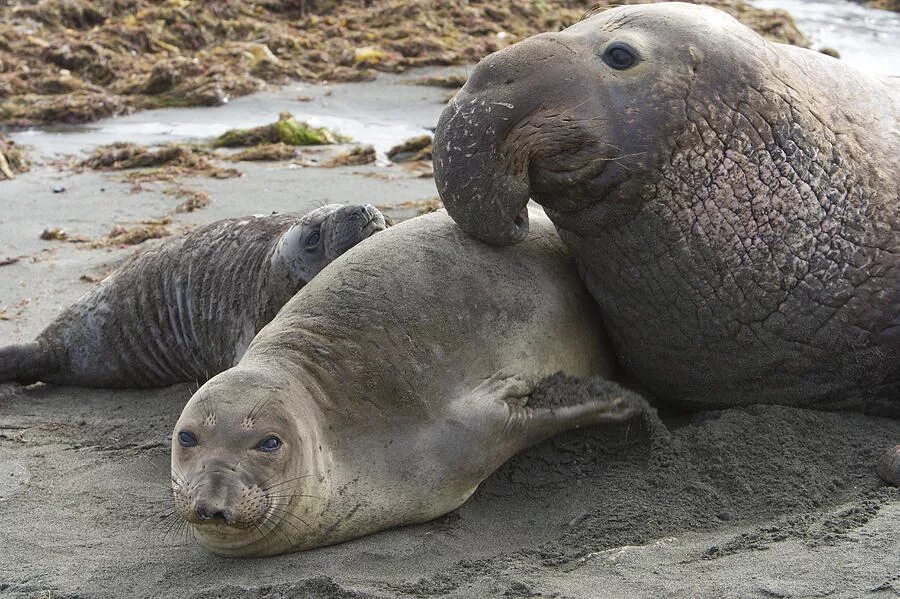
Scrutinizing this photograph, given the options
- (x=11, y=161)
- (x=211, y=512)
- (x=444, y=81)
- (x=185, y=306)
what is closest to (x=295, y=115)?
(x=444, y=81)

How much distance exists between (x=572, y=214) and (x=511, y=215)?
22cm

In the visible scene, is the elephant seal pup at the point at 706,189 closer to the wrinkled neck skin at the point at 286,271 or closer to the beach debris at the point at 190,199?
the wrinkled neck skin at the point at 286,271

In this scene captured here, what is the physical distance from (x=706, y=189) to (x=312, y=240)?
2.12 metres

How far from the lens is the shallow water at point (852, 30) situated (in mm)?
17016

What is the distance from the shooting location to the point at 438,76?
13180 millimetres

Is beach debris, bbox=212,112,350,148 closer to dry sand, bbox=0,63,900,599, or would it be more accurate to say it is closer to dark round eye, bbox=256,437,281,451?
dry sand, bbox=0,63,900,599

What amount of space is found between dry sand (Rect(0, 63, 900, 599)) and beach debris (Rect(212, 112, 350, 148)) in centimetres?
553

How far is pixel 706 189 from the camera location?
163 inches

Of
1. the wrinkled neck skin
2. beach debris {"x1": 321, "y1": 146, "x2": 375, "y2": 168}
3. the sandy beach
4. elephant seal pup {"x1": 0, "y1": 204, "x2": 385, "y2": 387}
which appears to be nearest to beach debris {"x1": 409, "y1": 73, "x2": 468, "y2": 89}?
beach debris {"x1": 321, "y1": 146, "x2": 375, "y2": 168}

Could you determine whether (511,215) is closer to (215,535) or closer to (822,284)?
(822,284)

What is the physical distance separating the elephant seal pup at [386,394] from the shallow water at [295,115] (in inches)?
223

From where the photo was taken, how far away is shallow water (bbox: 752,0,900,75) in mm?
17016

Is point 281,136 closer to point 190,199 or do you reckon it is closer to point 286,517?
point 190,199

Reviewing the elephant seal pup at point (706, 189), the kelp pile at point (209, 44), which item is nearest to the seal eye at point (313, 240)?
the elephant seal pup at point (706, 189)
